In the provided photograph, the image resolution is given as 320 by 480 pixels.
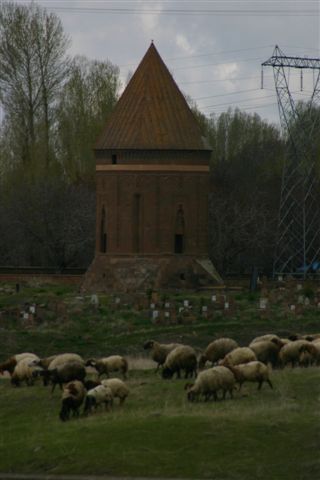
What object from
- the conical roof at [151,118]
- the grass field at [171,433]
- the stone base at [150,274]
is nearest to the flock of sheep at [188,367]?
the grass field at [171,433]

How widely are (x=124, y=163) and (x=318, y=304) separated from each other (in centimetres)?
1178

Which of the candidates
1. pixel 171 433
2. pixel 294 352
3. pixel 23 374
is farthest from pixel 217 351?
pixel 171 433

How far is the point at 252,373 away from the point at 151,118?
1264 inches

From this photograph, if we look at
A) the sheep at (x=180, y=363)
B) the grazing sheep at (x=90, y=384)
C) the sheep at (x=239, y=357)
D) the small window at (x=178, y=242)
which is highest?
the small window at (x=178, y=242)

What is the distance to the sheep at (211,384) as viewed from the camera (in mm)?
28719

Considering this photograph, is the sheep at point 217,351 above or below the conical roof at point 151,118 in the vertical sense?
below

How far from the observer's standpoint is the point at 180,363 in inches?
1305

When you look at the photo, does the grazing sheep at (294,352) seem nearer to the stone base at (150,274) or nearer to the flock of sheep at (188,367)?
the flock of sheep at (188,367)

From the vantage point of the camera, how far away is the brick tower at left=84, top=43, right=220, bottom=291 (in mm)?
60156

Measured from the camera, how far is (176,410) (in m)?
27.6

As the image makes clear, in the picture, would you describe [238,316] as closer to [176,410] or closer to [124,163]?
[124,163]

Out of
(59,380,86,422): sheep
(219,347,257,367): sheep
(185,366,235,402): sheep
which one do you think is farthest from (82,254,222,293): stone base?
(59,380,86,422): sheep

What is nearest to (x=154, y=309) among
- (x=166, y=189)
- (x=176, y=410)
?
(x=166, y=189)

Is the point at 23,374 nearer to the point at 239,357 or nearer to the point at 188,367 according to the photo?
the point at 188,367
